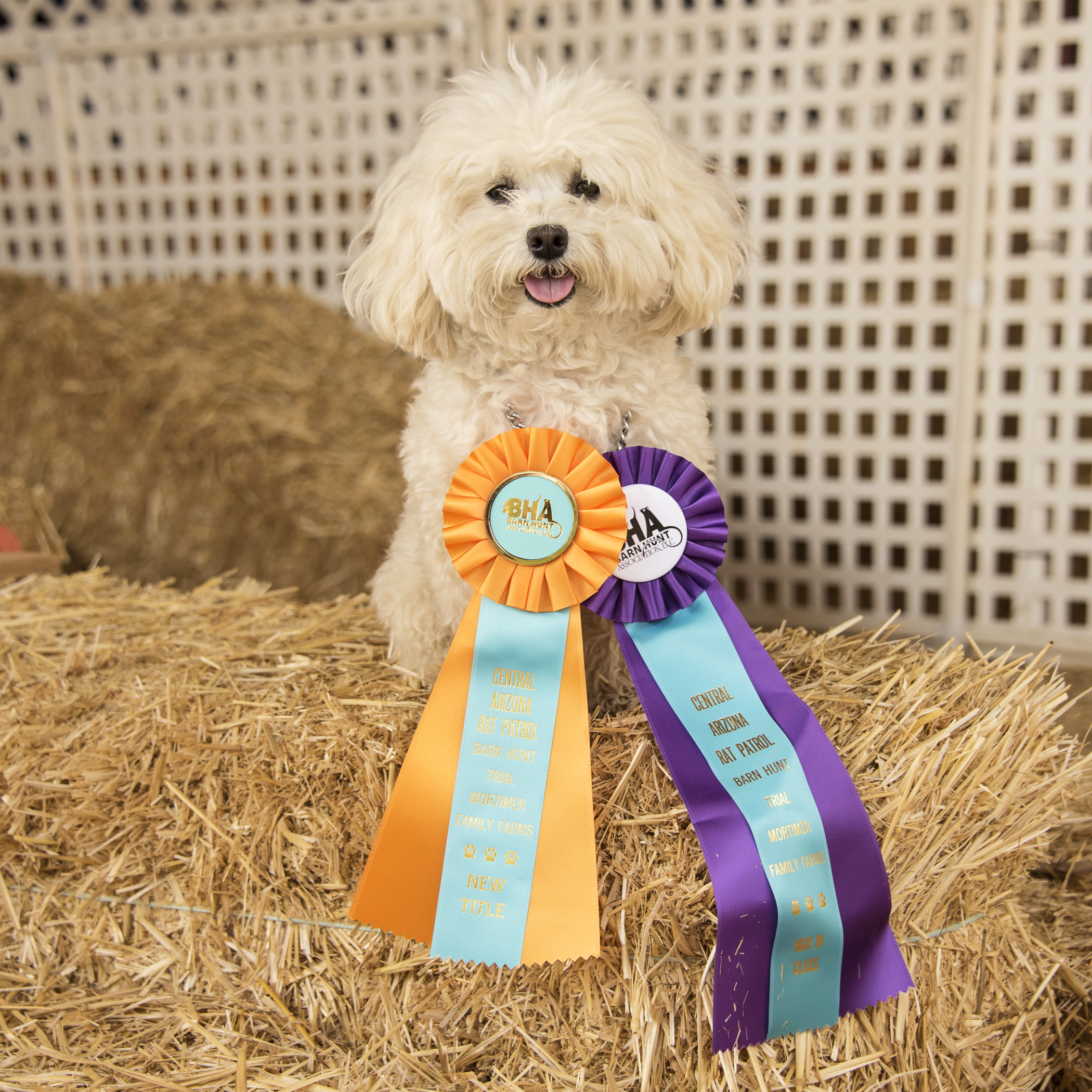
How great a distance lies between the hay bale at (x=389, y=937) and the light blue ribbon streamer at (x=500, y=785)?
0.11m

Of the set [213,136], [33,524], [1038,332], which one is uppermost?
[213,136]

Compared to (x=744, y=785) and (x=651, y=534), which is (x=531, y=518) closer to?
(x=651, y=534)

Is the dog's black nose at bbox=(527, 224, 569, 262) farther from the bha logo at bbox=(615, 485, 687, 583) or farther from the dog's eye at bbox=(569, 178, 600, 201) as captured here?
the bha logo at bbox=(615, 485, 687, 583)

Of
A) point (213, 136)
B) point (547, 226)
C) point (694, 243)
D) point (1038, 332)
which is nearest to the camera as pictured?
point (547, 226)

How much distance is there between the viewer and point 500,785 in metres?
1.19

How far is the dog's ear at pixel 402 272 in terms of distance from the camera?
1.28m

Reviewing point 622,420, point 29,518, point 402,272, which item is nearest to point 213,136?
point 29,518

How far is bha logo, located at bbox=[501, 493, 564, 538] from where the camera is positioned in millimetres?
1229

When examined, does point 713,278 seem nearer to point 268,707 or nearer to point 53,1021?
point 268,707

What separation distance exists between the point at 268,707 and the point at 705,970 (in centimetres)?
78

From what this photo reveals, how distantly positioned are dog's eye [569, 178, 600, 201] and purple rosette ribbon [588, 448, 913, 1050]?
0.37m

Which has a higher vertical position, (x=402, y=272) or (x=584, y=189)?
(x=584, y=189)

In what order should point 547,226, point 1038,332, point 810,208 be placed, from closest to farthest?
1. point 547,226
2. point 1038,332
3. point 810,208

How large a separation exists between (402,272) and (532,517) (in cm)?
42
